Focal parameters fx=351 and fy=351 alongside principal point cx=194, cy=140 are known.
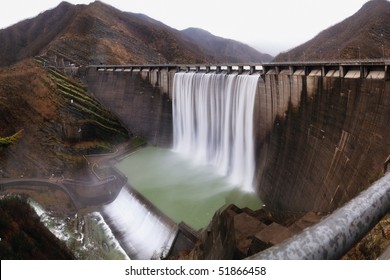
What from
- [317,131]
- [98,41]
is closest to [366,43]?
[317,131]

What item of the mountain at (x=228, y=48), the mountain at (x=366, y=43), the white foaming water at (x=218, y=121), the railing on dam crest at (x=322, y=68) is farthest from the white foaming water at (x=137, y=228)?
the mountain at (x=228, y=48)

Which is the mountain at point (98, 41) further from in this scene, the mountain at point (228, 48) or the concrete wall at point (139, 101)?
the mountain at point (228, 48)

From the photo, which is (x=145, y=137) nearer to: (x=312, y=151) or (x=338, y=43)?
(x=312, y=151)

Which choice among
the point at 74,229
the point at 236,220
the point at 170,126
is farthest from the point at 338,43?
the point at 236,220

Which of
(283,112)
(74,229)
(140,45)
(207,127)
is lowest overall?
(74,229)

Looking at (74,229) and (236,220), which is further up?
(236,220)

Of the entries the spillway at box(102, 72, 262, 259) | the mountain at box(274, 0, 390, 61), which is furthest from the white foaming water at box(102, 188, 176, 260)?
the mountain at box(274, 0, 390, 61)
